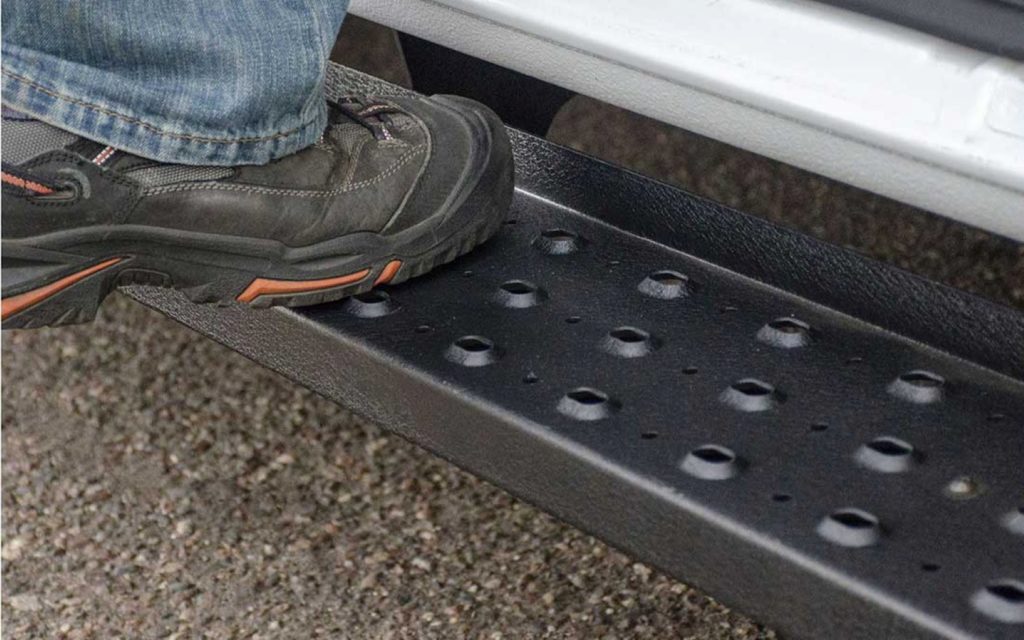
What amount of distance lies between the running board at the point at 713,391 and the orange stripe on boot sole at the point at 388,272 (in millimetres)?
32

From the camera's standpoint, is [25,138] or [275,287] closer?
[25,138]

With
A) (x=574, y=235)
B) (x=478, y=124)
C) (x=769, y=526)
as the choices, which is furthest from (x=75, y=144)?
(x=769, y=526)

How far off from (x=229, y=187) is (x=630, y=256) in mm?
455

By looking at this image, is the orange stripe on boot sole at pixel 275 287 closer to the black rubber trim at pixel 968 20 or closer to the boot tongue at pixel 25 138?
the boot tongue at pixel 25 138

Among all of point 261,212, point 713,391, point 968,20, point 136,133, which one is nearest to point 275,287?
point 261,212

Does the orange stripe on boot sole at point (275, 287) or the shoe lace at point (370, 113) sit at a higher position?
the shoe lace at point (370, 113)

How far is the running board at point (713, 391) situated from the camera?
3.36ft

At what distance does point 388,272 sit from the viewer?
1456 millimetres

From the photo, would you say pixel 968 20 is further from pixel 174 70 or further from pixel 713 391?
pixel 174 70

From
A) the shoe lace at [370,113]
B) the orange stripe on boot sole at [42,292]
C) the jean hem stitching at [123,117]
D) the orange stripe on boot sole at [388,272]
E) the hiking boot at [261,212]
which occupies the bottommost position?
the orange stripe on boot sole at [388,272]

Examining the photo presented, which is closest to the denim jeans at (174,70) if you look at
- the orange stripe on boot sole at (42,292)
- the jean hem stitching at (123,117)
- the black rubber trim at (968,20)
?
the jean hem stitching at (123,117)

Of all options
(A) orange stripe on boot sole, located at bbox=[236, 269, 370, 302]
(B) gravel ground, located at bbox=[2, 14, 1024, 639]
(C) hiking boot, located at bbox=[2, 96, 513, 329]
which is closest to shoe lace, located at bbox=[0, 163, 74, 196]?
(C) hiking boot, located at bbox=[2, 96, 513, 329]

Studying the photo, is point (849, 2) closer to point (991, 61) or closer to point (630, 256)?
point (991, 61)

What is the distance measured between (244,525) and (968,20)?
110 cm
